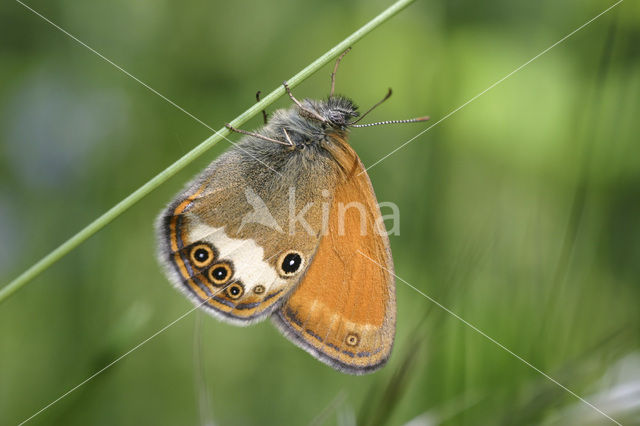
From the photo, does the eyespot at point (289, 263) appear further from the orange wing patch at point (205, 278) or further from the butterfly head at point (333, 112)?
the butterfly head at point (333, 112)

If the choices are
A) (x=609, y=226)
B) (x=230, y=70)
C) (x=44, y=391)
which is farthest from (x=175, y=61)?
(x=609, y=226)

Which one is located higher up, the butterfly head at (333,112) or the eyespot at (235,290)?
the butterfly head at (333,112)

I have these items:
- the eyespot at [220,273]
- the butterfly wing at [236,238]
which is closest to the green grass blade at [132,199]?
the butterfly wing at [236,238]

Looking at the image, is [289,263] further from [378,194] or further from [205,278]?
[378,194]

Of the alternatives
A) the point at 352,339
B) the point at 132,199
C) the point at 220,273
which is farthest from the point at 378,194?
the point at 132,199

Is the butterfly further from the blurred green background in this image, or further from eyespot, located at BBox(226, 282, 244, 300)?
the blurred green background

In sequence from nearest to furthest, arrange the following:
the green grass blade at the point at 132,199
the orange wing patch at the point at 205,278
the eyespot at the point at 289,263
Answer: the green grass blade at the point at 132,199
the orange wing patch at the point at 205,278
the eyespot at the point at 289,263

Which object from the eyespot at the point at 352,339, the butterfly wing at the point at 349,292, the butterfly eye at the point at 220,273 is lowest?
the eyespot at the point at 352,339

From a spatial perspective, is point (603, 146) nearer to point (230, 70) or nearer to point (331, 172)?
point (331, 172)
